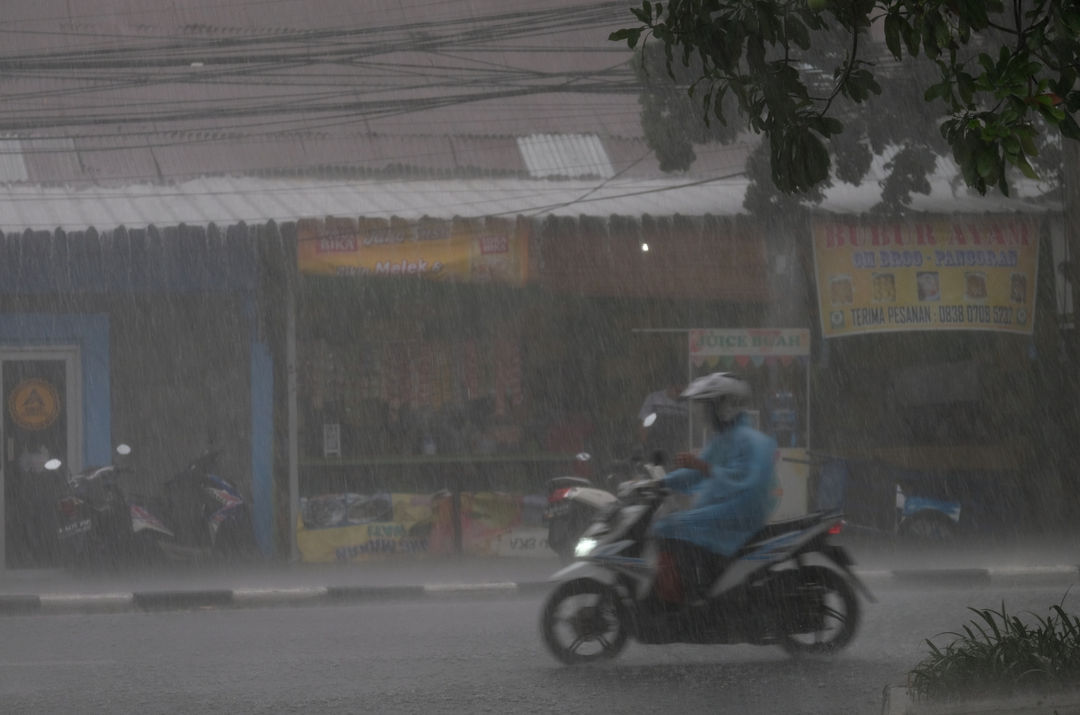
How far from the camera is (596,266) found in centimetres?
1273

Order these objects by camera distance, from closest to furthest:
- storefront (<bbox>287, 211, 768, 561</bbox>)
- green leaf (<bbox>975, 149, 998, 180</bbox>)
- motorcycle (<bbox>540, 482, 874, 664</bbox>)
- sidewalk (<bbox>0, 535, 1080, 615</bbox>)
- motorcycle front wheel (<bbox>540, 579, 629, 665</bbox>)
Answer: green leaf (<bbox>975, 149, 998, 180</bbox>), motorcycle (<bbox>540, 482, 874, 664</bbox>), motorcycle front wheel (<bbox>540, 579, 629, 665</bbox>), sidewalk (<bbox>0, 535, 1080, 615</bbox>), storefront (<bbox>287, 211, 768, 561</bbox>)

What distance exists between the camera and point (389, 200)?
13492mm

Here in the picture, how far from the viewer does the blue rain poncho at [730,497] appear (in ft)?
22.7

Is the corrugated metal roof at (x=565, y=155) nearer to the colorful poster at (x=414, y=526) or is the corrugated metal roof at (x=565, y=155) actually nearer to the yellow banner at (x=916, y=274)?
the yellow banner at (x=916, y=274)

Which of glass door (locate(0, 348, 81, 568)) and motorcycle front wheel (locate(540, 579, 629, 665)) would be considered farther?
glass door (locate(0, 348, 81, 568))

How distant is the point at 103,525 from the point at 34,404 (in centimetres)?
195

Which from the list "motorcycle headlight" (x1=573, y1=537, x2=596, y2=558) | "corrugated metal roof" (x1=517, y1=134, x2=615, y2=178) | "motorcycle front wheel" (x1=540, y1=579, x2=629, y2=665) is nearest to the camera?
"motorcycle front wheel" (x1=540, y1=579, x2=629, y2=665)

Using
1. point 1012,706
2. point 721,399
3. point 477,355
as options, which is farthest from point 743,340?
point 1012,706

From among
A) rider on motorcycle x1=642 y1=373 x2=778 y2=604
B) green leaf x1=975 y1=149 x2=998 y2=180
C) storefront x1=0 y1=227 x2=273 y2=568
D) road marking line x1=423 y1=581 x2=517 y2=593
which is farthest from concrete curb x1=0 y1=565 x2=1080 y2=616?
green leaf x1=975 y1=149 x2=998 y2=180

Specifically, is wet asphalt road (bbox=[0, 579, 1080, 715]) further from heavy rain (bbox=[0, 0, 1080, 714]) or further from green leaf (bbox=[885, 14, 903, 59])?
green leaf (bbox=[885, 14, 903, 59])

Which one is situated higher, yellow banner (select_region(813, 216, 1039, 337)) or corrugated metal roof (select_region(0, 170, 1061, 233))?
corrugated metal roof (select_region(0, 170, 1061, 233))

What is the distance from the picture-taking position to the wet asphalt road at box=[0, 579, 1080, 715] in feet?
20.9

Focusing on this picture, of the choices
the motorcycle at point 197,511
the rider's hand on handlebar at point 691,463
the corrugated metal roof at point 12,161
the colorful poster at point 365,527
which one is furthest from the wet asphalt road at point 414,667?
the corrugated metal roof at point 12,161

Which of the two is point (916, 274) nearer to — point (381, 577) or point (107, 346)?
point (381, 577)
